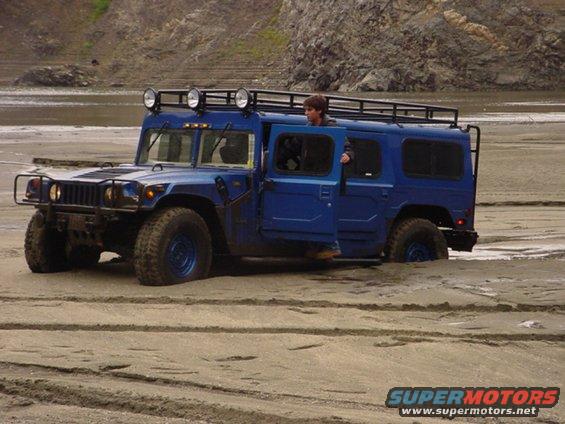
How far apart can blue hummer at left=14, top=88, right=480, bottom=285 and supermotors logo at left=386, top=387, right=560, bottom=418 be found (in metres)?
4.11

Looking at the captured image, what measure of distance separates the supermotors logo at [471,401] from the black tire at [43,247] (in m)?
5.17

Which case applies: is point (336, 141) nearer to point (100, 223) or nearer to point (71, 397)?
point (100, 223)

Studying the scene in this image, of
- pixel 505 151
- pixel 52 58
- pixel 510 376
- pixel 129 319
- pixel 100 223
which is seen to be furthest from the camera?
pixel 52 58

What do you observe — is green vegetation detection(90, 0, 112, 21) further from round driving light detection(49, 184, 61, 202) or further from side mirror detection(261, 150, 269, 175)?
round driving light detection(49, 184, 61, 202)

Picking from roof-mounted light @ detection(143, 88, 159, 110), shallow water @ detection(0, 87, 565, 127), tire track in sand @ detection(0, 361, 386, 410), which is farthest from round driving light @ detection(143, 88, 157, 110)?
shallow water @ detection(0, 87, 565, 127)

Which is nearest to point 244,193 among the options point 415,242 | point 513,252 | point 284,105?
A: point 284,105

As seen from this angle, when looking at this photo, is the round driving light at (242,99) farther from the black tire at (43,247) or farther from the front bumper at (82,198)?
the black tire at (43,247)

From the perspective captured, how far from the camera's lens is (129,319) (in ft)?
31.6

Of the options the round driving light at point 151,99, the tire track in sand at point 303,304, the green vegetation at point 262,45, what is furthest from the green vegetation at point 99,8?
the tire track in sand at point 303,304

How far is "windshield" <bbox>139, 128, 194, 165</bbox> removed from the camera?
12.5m

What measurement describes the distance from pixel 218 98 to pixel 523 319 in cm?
463

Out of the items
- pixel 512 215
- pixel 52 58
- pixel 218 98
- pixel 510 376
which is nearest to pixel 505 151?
pixel 512 215

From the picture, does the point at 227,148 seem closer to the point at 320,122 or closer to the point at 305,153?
the point at 305,153

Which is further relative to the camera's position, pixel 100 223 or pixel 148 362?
pixel 100 223
